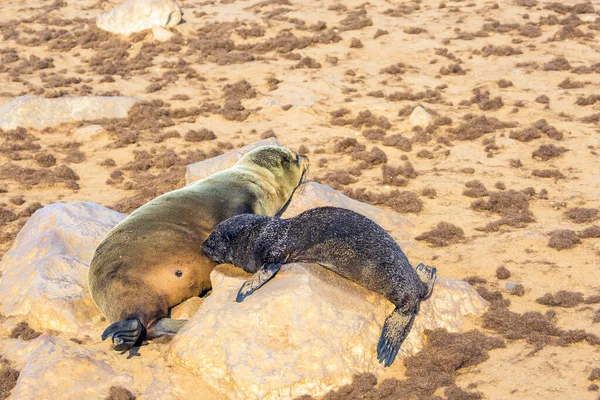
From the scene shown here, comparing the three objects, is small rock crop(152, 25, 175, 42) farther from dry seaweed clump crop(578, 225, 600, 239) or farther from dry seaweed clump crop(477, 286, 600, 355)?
dry seaweed clump crop(477, 286, 600, 355)

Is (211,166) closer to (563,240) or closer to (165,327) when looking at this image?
(165,327)

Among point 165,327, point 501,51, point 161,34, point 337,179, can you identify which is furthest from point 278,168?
point 161,34

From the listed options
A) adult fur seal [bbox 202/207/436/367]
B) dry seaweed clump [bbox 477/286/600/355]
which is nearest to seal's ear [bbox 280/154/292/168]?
adult fur seal [bbox 202/207/436/367]

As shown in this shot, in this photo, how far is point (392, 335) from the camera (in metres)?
5.37

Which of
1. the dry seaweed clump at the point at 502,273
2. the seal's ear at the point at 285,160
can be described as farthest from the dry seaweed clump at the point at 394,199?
the dry seaweed clump at the point at 502,273

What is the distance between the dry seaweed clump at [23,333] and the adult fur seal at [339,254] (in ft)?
5.42

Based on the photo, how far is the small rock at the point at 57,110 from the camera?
12.3m

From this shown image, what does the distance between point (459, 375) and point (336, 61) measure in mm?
10749

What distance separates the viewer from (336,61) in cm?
1512

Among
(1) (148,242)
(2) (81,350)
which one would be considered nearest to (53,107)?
(1) (148,242)

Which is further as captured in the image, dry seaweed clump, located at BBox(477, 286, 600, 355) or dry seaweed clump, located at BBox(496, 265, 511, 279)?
dry seaweed clump, located at BBox(496, 265, 511, 279)

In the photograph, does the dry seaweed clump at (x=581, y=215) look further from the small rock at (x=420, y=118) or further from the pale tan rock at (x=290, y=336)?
the small rock at (x=420, y=118)

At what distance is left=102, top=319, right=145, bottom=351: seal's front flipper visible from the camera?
5449 millimetres

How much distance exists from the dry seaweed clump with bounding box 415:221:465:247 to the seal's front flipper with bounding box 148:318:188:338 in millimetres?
3265
